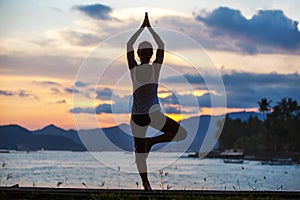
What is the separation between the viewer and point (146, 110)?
24.7ft

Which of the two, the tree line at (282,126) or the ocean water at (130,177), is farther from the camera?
the tree line at (282,126)

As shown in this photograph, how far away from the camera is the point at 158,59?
7.79 m

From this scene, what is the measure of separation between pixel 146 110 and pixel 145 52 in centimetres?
84

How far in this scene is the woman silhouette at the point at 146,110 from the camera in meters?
7.53

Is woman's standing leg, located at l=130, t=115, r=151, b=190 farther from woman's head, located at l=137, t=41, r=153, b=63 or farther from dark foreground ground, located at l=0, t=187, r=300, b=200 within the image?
woman's head, located at l=137, t=41, r=153, b=63

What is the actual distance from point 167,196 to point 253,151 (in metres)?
195

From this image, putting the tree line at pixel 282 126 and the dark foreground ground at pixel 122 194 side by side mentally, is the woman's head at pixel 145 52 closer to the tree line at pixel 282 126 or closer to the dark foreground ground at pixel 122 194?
the dark foreground ground at pixel 122 194

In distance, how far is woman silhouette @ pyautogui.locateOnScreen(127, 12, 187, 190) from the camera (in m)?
7.53

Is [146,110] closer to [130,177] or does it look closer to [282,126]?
[130,177]

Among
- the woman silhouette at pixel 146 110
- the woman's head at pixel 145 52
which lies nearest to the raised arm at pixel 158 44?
the woman silhouette at pixel 146 110

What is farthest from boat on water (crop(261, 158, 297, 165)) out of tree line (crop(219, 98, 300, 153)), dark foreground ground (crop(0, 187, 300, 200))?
dark foreground ground (crop(0, 187, 300, 200))

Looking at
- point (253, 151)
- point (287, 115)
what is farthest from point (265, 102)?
point (253, 151)

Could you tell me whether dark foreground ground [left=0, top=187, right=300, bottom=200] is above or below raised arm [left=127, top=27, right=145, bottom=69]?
below

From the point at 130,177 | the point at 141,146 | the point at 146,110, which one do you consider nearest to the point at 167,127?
the point at 146,110
